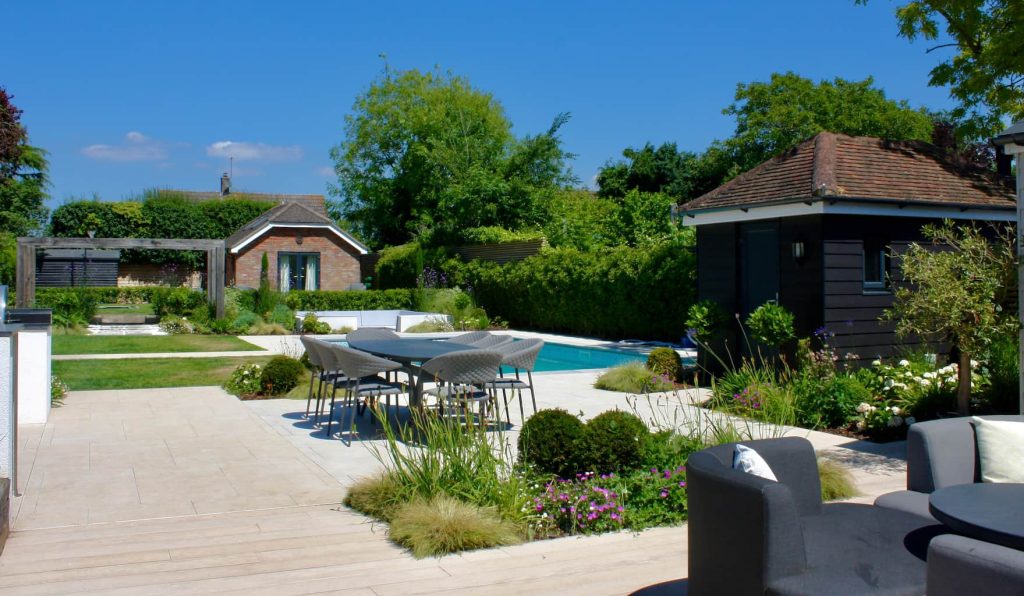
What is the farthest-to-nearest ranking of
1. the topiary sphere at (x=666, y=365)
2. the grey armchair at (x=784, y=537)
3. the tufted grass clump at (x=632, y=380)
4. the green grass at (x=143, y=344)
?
1. the green grass at (x=143, y=344)
2. the topiary sphere at (x=666, y=365)
3. the tufted grass clump at (x=632, y=380)
4. the grey armchair at (x=784, y=537)

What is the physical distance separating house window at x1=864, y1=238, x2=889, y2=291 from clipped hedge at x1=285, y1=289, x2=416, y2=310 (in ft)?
55.2

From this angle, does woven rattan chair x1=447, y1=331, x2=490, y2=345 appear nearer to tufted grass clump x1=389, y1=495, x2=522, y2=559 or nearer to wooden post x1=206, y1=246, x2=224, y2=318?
tufted grass clump x1=389, y1=495, x2=522, y2=559

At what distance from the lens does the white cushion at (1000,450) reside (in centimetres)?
398

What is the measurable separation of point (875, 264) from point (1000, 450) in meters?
7.23

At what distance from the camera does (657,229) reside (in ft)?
77.9

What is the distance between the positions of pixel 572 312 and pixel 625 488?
15.6m

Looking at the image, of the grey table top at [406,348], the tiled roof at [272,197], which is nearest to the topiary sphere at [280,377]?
the grey table top at [406,348]

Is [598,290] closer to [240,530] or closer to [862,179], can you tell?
[862,179]

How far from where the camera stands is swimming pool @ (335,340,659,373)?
15984 mm

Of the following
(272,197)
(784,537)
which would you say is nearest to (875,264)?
(784,537)

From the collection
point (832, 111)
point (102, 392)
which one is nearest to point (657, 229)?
point (832, 111)

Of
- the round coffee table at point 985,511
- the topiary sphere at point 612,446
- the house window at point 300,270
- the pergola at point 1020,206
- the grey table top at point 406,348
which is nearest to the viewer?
the round coffee table at point 985,511

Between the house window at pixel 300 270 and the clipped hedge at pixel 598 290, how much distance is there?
32.2 feet

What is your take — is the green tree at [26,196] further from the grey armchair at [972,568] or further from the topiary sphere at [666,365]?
the grey armchair at [972,568]
